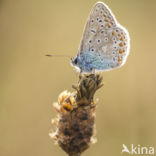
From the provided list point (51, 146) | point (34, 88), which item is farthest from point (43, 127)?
point (34, 88)

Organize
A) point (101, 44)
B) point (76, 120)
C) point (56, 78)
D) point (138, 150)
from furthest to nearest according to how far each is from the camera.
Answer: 1. point (56, 78)
2. point (138, 150)
3. point (101, 44)
4. point (76, 120)

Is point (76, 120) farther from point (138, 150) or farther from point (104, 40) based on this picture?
point (138, 150)

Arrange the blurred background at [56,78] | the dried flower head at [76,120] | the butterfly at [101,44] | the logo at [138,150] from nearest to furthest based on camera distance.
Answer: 1. the dried flower head at [76,120]
2. the butterfly at [101,44]
3. the logo at [138,150]
4. the blurred background at [56,78]

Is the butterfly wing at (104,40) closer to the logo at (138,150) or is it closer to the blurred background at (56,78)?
the logo at (138,150)

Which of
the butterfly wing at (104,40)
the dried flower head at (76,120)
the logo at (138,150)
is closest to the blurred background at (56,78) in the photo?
the logo at (138,150)

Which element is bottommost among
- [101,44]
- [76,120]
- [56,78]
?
[76,120]

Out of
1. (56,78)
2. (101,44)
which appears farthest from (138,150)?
(56,78)

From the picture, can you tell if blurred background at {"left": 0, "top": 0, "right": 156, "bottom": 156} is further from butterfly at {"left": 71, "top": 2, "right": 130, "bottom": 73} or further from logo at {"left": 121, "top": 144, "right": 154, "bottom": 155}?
butterfly at {"left": 71, "top": 2, "right": 130, "bottom": 73}

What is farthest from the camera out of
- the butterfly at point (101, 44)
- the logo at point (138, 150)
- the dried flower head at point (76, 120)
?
the logo at point (138, 150)
